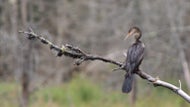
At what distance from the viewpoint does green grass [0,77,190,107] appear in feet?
34.7

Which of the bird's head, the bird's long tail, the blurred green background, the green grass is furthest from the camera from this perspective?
the green grass

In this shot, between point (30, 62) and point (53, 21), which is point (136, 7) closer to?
point (30, 62)

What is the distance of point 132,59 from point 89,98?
296 inches

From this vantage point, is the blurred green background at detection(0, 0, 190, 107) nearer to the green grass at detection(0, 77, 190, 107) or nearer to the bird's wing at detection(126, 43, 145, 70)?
the green grass at detection(0, 77, 190, 107)

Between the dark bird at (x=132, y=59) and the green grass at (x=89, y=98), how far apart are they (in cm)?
572

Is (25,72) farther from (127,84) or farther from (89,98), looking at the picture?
(127,84)

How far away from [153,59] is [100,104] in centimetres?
134

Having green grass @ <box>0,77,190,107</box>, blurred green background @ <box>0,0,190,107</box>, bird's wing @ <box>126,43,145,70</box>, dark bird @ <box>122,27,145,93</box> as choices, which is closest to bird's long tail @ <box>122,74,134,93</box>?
dark bird @ <box>122,27,145,93</box>

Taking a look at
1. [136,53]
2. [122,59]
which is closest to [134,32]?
[136,53]

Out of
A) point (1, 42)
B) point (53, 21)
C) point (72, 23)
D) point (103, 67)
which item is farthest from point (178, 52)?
point (72, 23)

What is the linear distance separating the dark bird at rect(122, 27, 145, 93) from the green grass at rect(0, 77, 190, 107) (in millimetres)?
5722

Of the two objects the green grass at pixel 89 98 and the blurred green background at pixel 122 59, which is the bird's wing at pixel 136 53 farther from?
the green grass at pixel 89 98

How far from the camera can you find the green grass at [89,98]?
1059 cm

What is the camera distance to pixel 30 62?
30.9 feet
